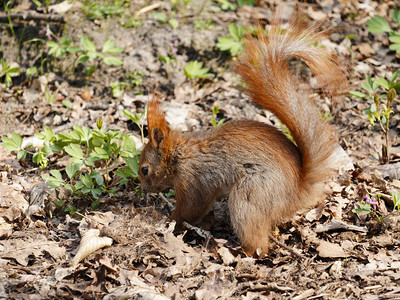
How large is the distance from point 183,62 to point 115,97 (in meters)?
0.90

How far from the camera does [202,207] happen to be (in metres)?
3.58

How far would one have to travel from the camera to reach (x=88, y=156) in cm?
396

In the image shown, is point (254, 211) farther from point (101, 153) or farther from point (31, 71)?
point (31, 71)

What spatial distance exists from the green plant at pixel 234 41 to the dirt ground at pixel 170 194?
0.93 feet

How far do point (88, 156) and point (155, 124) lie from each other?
0.72 metres

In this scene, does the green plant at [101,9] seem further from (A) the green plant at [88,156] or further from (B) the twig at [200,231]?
(B) the twig at [200,231]

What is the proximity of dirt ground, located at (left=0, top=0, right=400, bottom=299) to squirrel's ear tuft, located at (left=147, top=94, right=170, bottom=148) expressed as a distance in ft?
1.82

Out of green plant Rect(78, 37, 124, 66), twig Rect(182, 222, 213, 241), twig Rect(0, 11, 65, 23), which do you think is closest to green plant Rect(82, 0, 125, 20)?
twig Rect(0, 11, 65, 23)

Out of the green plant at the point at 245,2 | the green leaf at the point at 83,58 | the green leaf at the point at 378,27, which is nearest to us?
the green leaf at the point at 378,27

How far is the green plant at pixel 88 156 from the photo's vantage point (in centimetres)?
376

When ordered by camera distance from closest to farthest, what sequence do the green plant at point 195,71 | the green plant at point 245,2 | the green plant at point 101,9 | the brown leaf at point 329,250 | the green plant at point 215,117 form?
the brown leaf at point 329,250, the green plant at point 215,117, the green plant at point 195,71, the green plant at point 101,9, the green plant at point 245,2

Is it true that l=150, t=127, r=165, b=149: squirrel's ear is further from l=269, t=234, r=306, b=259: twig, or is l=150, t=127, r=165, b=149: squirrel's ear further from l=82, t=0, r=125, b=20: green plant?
l=82, t=0, r=125, b=20: green plant

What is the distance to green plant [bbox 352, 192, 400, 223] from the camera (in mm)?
3207

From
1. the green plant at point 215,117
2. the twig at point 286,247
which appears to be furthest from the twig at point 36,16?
the twig at point 286,247
